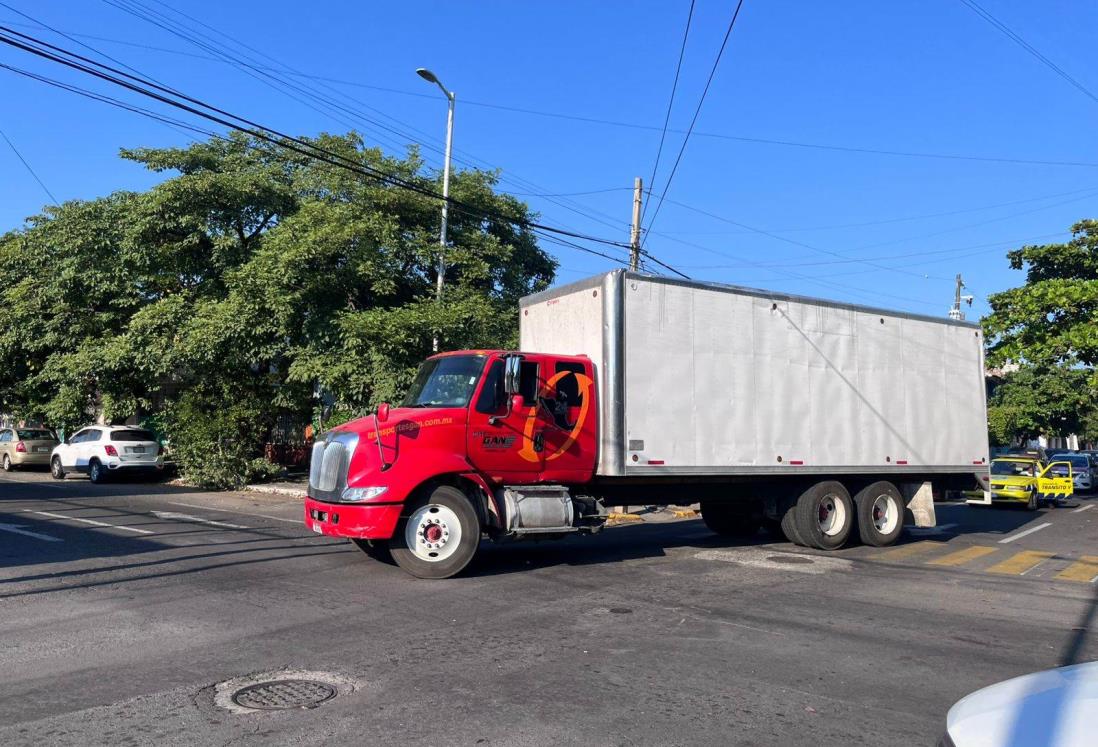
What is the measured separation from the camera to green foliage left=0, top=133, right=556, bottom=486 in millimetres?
20328

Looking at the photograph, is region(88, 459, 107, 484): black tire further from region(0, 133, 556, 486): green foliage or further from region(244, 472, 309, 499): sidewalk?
region(244, 472, 309, 499): sidewalk

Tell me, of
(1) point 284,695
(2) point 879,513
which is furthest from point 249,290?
(1) point 284,695

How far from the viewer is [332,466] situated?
9719 mm

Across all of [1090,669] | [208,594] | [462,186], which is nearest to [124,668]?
[208,594]

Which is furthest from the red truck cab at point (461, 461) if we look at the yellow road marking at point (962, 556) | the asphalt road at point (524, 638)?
the yellow road marking at point (962, 556)

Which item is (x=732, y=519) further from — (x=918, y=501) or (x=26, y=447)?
(x=26, y=447)

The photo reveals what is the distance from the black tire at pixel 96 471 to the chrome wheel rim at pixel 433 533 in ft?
59.5

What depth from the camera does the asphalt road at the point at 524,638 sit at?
4.95m

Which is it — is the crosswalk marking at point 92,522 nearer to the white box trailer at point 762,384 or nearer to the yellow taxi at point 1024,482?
the white box trailer at point 762,384

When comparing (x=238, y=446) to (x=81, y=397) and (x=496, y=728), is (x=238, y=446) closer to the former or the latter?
(x=81, y=397)

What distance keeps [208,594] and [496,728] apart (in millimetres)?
4798

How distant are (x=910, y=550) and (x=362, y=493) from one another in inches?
352

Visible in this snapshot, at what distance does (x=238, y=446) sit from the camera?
2272 centimetres

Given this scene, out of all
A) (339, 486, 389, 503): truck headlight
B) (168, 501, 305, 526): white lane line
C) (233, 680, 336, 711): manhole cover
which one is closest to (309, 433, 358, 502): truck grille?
(339, 486, 389, 503): truck headlight
